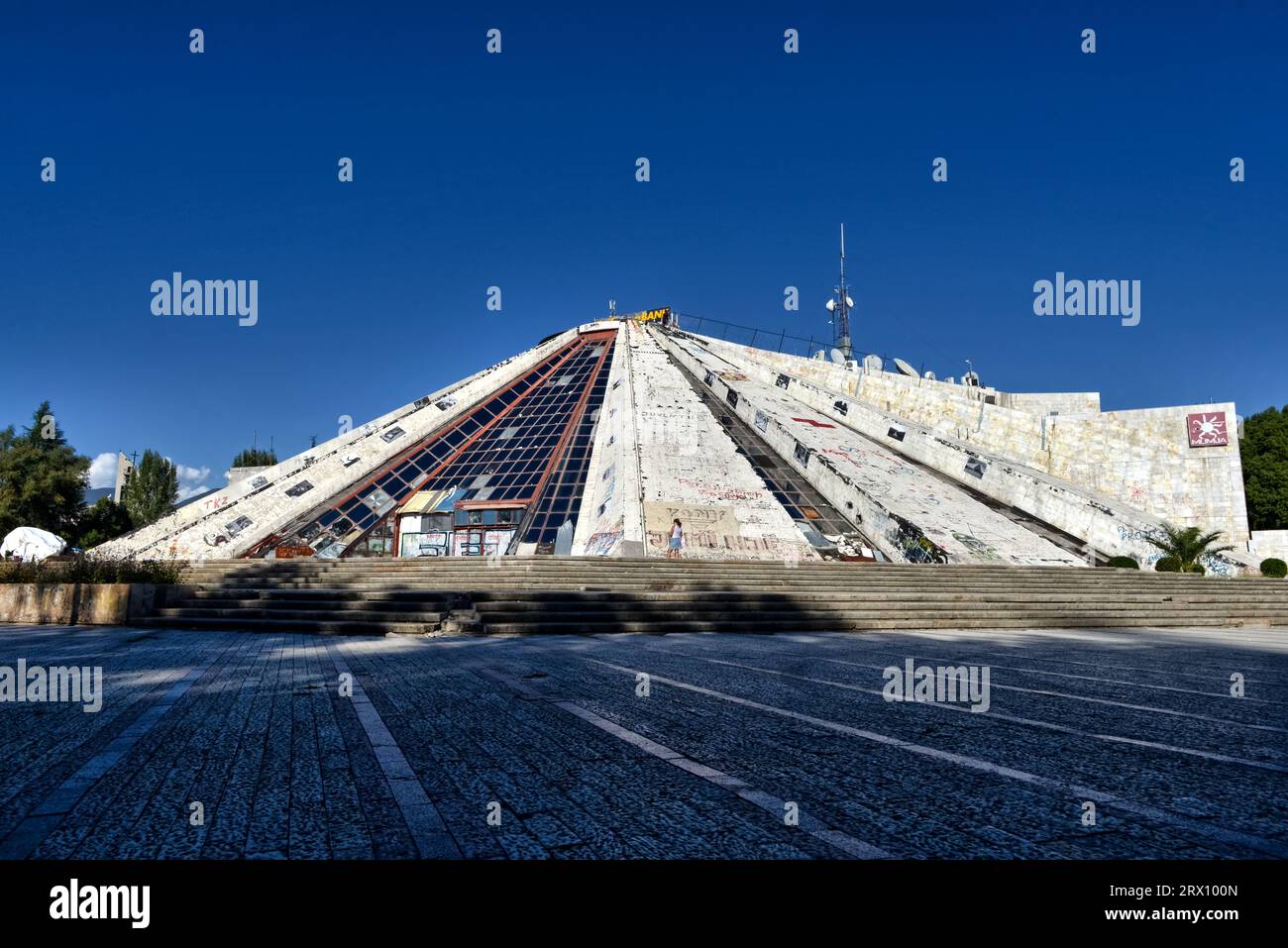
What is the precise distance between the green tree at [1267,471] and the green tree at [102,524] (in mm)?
69924

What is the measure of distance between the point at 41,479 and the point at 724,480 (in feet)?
127

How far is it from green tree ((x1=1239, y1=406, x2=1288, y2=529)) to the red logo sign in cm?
1953

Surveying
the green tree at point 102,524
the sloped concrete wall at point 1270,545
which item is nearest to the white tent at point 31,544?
the green tree at point 102,524

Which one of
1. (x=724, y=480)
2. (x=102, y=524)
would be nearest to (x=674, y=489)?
(x=724, y=480)

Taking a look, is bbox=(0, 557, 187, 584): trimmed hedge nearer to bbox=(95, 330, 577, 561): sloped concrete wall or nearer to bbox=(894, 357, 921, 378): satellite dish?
bbox=(95, 330, 577, 561): sloped concrete wall

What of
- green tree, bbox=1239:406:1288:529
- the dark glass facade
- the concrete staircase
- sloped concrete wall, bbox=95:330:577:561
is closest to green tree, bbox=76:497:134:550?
sloped concrete wall, bbox=95:330:577:561

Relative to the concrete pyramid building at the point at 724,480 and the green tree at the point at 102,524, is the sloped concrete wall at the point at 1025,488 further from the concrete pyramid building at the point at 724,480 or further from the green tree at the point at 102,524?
the green tree at the point at 102,524

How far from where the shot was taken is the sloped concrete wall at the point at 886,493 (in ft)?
85.3

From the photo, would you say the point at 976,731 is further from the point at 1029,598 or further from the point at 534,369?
the point at 534,369

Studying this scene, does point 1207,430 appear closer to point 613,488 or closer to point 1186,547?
point 1186,547

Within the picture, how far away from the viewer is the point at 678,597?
646 inches

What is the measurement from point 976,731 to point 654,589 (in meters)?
12.0

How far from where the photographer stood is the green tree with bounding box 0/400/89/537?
1614 inches
